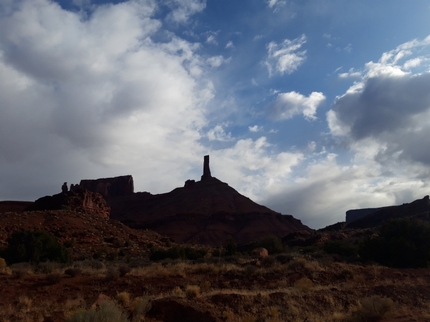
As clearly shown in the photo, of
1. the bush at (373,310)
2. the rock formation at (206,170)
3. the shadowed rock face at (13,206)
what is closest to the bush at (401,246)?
the bush at (373,310)

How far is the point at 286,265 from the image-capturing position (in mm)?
25281

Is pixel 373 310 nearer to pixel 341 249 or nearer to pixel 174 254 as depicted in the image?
pixel 174 254

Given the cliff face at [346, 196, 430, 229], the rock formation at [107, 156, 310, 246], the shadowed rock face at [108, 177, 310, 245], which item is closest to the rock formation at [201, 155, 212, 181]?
the rock formation at [107, 156, 310, 246]

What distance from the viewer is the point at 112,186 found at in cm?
14262

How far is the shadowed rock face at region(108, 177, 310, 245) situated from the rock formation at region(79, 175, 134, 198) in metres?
5.33

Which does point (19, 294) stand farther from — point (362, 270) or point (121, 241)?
point (121, 241)

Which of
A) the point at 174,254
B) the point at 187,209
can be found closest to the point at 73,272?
the point at 174,254

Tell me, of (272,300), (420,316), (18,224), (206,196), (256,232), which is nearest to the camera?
(420,316)

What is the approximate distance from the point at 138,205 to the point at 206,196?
2329 centimetres

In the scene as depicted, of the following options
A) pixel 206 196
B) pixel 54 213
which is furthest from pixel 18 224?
pixel 206 196

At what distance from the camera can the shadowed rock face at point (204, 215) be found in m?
91.4

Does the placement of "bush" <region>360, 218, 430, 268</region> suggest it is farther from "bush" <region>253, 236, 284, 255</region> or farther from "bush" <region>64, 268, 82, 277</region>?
"bush" <region>64, 268, 82, 277</region>

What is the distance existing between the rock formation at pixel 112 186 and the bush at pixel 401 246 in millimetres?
113379

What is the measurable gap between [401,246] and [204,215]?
71.2m
